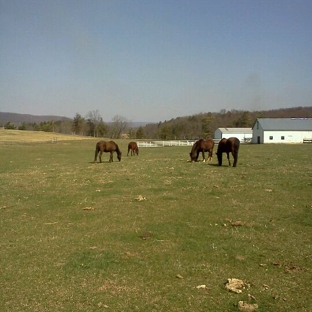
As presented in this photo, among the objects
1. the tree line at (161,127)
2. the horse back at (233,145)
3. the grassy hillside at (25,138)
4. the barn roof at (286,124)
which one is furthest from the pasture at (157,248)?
the tree line at (161,127)

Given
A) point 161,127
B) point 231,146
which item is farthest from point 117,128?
point 231,146

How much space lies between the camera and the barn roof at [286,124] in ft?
268

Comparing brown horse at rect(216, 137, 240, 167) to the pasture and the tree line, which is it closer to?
the pasture

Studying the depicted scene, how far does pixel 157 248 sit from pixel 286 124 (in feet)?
272

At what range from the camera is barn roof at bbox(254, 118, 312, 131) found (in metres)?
81.8

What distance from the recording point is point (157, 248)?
7.87 meters

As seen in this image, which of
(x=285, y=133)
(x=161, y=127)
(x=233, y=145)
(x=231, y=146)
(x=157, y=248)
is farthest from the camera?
(x=161, y=127)

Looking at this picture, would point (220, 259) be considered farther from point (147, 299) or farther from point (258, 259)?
point (147, 299)

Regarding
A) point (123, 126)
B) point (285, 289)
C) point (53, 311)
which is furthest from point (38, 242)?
point (123, 126)

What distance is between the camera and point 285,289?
5.78m

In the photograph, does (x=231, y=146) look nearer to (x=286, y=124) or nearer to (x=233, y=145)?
(x=233, y=145)

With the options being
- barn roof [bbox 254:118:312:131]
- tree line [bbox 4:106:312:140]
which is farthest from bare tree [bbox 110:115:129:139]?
barn roof [bbox 254:118:312:131]

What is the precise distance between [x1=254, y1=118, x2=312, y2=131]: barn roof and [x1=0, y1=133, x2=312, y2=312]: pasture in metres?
70.8

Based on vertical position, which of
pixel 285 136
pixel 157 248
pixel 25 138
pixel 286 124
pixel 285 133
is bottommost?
pixel 157 248
